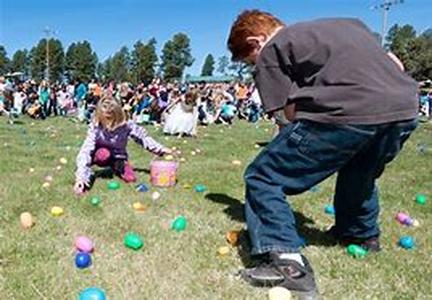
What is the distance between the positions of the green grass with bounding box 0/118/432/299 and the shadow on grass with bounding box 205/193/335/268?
2 cm

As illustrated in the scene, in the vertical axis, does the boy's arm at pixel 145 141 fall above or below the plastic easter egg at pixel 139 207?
above

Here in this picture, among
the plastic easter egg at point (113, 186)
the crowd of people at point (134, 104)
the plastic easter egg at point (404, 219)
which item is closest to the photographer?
the plastic easter egg at point (404, 219)

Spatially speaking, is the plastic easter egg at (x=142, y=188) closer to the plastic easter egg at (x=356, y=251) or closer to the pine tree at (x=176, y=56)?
the plastic easter egg at (x=356, y=251)

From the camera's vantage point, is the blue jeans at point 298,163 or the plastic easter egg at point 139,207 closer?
the blue jeans at point 298,163

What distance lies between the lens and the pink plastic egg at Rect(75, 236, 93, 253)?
418cm

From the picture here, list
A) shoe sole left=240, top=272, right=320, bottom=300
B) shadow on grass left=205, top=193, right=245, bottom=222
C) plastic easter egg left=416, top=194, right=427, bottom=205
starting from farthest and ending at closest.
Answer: plastic easter egg left=416, top=194, right=427, bottom=205 < shadow on grass left=205, top=193, right=245, bottom=222 < shoe sole left=240, top=272, right=320, bottom=300

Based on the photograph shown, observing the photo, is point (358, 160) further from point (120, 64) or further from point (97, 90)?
point (120, 64)

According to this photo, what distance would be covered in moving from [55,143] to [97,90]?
1283 cm

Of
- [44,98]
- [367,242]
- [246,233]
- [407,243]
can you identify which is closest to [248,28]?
[246,233]

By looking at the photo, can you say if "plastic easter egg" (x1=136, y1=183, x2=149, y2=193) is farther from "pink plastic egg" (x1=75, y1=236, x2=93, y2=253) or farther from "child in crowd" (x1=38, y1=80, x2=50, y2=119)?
"child in crowd" (x1=38, y1=80, x2=50, y2=119)

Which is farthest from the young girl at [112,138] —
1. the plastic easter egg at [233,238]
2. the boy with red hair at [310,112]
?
the boy with red hair at [310,112]

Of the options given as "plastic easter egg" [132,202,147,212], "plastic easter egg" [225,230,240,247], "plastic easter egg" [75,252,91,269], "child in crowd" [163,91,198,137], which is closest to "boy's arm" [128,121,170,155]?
"plastic easter egg" [132,202,147,212]

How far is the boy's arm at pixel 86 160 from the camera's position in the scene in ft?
21.1

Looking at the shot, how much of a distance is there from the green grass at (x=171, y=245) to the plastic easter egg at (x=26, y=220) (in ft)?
0.24
